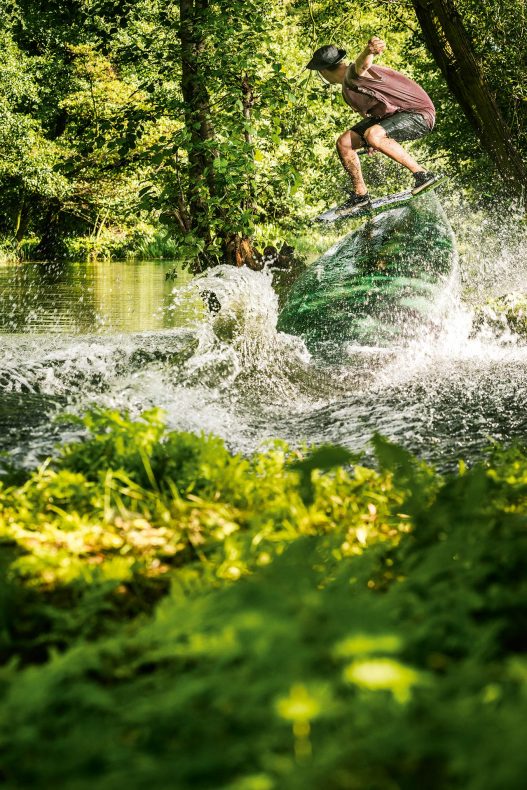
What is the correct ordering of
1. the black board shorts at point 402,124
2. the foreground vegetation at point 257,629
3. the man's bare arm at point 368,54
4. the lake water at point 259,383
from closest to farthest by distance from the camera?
the foreground vegetation at point 257,629 < the lake water at point 259,383 < the man's bare arm at point 368,54 < the black board shorts at point 402,124

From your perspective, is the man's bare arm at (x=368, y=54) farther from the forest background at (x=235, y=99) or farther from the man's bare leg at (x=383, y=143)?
the forest background at (x=235, y=99)

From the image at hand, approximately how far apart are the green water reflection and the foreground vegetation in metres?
7.21

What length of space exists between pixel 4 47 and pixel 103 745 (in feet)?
122

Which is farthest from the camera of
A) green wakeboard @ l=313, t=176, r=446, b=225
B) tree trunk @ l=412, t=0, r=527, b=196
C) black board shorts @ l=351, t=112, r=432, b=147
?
tree trunk @ l=412, t=0, r=527, b=196

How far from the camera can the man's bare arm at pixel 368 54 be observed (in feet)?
27.3

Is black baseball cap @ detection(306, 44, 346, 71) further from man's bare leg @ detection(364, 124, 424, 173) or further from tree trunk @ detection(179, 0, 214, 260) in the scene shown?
tree trunk @ detection(179, 0, 214, 260)

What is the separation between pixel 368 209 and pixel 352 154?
68cm

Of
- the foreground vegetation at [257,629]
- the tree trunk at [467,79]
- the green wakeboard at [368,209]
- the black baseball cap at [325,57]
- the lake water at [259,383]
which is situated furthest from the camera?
the tree trunk at [467,79]

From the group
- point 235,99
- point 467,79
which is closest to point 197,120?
point 235,99

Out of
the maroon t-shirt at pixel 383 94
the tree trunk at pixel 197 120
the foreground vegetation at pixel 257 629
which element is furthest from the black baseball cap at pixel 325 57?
the foreground vegetation at pixel 257 629

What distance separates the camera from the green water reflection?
546 inches

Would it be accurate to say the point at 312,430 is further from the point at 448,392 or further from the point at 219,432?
the point at 448,392

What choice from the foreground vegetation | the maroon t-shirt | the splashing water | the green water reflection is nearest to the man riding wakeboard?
the maroon t-shirt

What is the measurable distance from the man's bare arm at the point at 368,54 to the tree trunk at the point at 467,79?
7.16 feet
